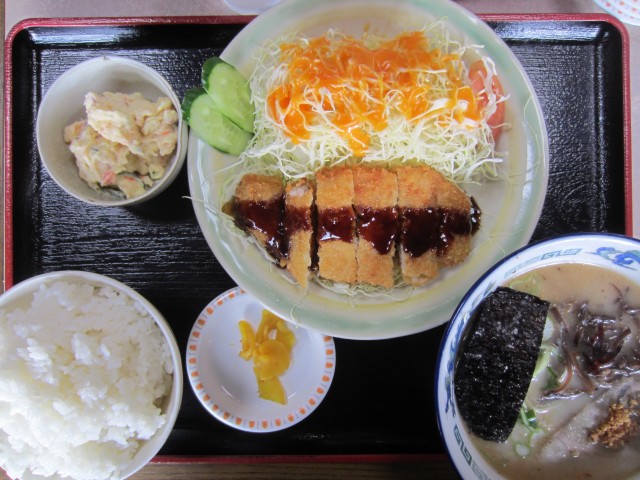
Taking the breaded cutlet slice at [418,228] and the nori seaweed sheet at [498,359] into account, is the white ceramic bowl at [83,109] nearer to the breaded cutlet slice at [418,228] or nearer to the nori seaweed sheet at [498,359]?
the breaded cutlet slice at [418,228]

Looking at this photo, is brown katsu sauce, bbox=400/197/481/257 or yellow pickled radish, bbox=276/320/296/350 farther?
yellow pickled radish, bbox=276/320/296/350

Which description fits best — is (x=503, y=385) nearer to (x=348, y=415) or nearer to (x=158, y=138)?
(x=348, y=415)

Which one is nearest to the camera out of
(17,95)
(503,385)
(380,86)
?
(503,385)

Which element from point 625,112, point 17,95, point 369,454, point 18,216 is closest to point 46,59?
point 17,95

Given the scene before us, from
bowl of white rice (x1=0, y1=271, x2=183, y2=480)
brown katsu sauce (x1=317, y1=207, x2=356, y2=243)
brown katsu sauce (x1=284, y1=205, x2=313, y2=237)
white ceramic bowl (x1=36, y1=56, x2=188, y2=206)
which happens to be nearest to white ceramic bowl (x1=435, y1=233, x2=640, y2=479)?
brown katsu sauce (x1=317, y1=207, x2=356, y2=243)

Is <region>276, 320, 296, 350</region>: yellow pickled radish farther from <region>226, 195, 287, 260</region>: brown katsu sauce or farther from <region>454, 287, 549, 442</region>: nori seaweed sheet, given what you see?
<region>454, 287, 549, 442</region>: nori seaweed sheet
